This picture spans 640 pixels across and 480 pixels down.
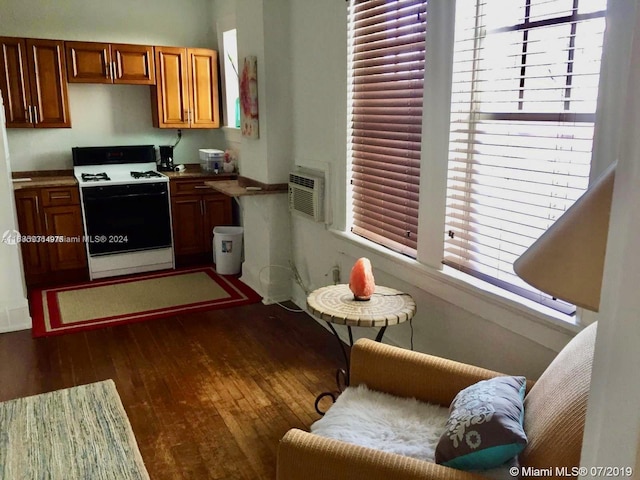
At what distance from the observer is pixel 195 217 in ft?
16.5

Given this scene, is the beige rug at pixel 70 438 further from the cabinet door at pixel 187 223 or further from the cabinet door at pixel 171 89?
the cabinet door at pixel 171 89

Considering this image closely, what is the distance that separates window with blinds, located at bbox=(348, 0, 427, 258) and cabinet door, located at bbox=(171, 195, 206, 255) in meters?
2.20

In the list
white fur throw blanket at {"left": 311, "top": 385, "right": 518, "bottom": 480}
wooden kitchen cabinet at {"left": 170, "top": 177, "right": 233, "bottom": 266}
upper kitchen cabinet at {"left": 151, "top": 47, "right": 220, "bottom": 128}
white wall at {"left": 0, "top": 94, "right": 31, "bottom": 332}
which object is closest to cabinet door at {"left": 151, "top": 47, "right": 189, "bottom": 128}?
upper kitchen cabinet at {"left": 151, "top": 47, "right": 220, "bottom": 128}

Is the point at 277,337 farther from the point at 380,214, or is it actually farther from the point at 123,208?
the point at 123,208

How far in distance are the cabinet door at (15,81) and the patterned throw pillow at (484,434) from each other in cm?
434

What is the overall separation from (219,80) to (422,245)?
342 centimetres

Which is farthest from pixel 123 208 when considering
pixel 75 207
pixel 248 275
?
pixel 248 275

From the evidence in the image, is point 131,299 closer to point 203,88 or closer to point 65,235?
point 65,235

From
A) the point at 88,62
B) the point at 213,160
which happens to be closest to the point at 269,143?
the point at 213,160

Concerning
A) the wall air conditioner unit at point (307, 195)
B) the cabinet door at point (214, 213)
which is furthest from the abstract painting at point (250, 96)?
the cabinet door at point (214, 213)

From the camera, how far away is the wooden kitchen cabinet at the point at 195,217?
193 inches

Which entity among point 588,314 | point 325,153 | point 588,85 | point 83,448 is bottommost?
point 83,448

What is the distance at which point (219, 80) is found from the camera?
525 cm

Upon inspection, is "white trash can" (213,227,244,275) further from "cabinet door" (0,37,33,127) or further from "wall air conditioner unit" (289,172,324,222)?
"cabinet door" (0,37,33,127)
